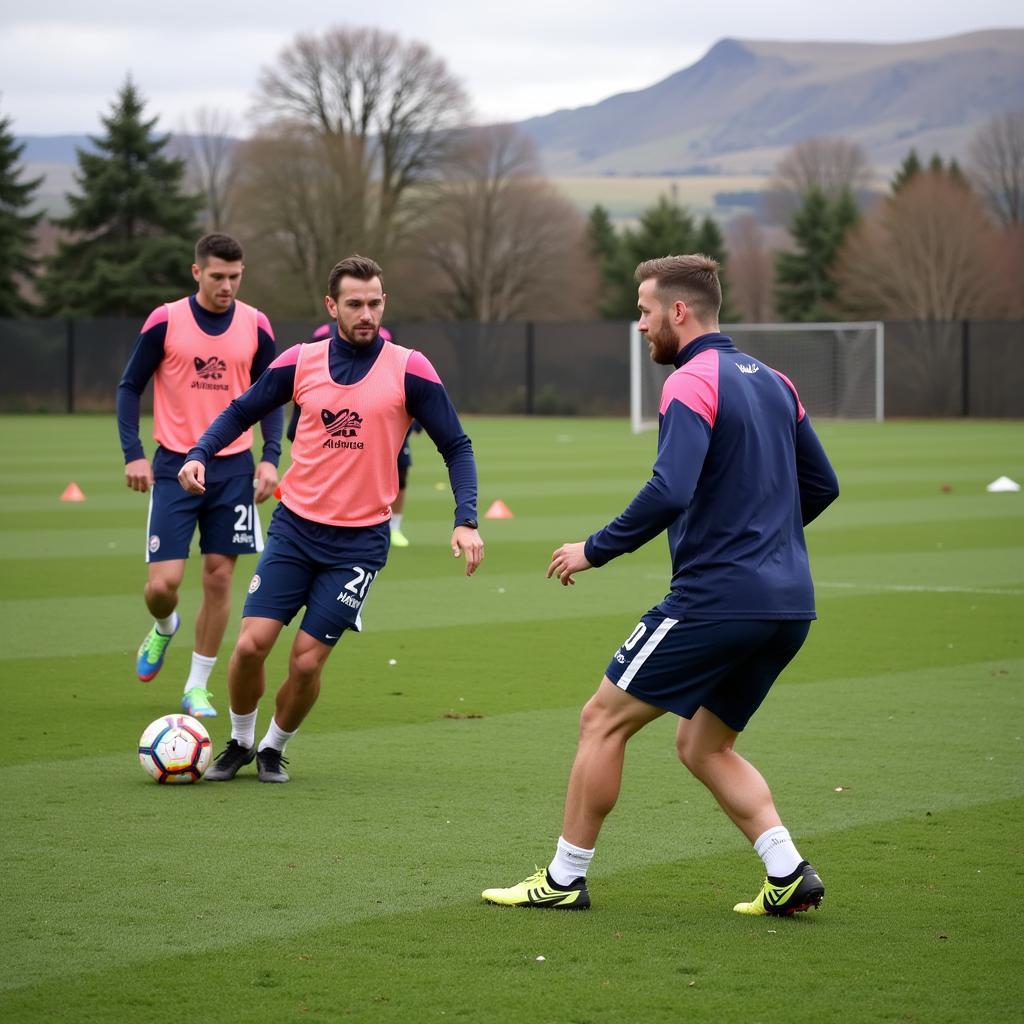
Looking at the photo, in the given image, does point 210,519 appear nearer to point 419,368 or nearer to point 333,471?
point 333,471

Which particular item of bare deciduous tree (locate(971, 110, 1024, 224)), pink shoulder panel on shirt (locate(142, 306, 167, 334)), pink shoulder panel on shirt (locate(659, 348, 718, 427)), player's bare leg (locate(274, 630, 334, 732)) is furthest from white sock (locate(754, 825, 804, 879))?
bare deciduous tree (locate(971, 110, 1024, 224))

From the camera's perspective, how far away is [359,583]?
7023 millimetres

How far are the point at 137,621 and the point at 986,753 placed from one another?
20.9 ft

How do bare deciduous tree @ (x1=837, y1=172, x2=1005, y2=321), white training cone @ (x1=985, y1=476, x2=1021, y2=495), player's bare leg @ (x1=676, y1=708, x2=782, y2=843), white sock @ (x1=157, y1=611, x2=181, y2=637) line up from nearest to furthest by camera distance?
player's bare leg @ (x1=676, y1=708, x2=782, y2=843), white sock @ (x1=157, y1=611, x2=181, y2=637), white training cone @ (x1=985, y1=476, x2=1021, y2=495), bare deciduous tree @ (x1=837, y1=172, x2=1005, y2=321)

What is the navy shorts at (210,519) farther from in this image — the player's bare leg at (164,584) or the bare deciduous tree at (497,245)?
the bare deciduous tree at (497,245)

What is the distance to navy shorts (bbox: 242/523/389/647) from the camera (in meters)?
6.96

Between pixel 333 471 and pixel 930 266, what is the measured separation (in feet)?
178

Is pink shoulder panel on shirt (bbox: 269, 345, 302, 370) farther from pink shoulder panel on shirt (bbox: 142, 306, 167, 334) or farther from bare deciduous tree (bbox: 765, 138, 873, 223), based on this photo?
bare deciduous tree (bbox: 765, 138, 873, 223)

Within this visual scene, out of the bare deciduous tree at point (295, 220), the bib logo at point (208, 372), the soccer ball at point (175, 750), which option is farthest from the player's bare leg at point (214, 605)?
the bare deciduous tree at point (295, 220)

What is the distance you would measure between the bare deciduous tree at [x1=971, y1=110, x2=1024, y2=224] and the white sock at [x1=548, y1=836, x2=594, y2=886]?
96031mm

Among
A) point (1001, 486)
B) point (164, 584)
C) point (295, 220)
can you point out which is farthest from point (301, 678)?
point (295, 220)

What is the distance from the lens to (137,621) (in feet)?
39.1

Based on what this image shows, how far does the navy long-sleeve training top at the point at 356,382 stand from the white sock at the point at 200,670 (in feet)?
5.99

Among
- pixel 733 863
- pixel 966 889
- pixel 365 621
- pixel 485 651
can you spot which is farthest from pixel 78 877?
pixel 365 621
